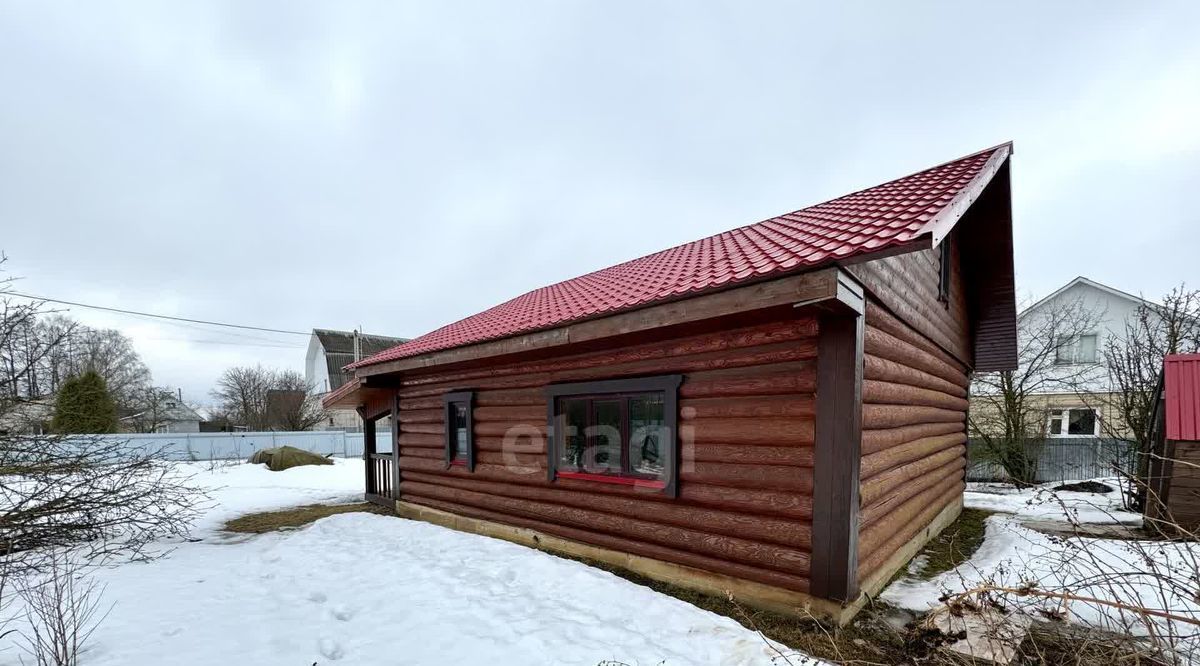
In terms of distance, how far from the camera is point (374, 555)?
17.9ft

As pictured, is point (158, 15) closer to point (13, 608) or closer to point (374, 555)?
point (13, 608)

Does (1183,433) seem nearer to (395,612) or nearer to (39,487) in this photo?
(395,612)

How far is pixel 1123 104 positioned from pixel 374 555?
55.9 ft

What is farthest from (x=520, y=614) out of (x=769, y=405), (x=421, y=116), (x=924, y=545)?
(x=421, y=116)

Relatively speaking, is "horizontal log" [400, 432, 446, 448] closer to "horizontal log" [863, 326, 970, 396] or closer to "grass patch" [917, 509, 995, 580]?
"horizontal log" [863, 326, 970, 396]

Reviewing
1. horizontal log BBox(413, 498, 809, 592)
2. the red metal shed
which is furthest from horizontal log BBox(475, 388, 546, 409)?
the red metal shed

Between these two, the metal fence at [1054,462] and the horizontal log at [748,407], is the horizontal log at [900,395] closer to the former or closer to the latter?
the horizontal log at [748,407]

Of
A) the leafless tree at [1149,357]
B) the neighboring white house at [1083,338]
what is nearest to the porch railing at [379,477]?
the leafless tree at [1149,357]

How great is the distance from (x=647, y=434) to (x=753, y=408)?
116 cm

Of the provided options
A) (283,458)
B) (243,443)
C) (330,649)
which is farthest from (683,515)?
(243,443)

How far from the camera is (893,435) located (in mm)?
4355

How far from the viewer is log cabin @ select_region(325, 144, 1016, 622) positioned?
11.1 ft

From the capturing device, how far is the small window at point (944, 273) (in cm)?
610

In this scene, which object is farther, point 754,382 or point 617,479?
point 617,479
